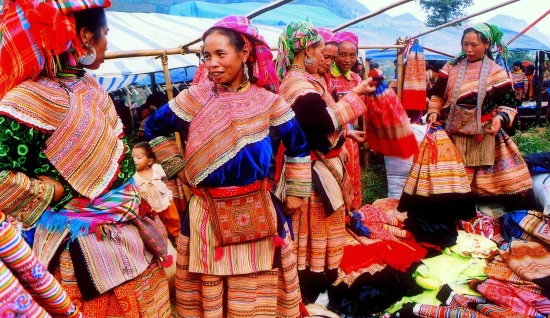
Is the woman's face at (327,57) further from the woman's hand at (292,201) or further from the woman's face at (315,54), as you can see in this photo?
the woman's hand at (292,201)

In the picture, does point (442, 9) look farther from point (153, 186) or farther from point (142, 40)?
point (153, 186)

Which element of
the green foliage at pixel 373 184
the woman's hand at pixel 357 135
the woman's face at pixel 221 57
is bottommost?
the green foliage at pixel 373 184

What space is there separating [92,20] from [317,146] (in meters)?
1.76

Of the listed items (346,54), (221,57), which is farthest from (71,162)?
(346,54)

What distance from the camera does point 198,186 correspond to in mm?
2350

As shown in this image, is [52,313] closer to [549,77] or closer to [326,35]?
[326,35]

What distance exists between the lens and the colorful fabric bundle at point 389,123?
10.2 ft

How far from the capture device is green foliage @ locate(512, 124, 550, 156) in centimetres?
768

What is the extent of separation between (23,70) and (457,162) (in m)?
4.01

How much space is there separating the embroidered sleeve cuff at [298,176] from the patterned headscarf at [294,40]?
827 mm

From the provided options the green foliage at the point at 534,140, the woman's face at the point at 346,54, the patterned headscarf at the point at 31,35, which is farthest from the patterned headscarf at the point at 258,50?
the green foliage at the point at 534,140

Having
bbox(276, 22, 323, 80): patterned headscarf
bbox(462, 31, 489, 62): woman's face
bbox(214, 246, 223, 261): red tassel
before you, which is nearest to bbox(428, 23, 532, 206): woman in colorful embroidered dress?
bbox(462, 31, 489, 62): woman's face

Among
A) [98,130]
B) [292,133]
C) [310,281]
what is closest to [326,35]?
[292,133]

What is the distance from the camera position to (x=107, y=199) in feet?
6.09
